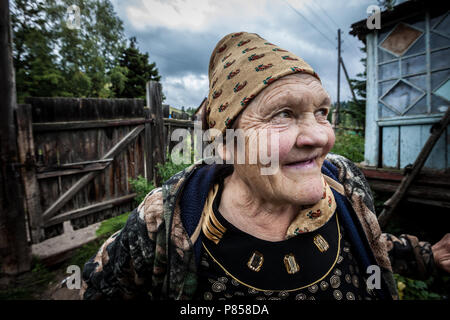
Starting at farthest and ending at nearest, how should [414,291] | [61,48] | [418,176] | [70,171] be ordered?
[61,48] < [418,176] < [70,171] < [414,291]

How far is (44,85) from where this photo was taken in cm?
531

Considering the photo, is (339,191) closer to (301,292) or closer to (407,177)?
(301,292)

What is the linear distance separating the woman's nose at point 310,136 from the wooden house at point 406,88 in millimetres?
3630

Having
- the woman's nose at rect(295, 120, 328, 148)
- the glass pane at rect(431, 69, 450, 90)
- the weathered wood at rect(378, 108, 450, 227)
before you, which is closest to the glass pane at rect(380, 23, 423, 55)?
the glass pane at rect(431, 69, 450, 90)

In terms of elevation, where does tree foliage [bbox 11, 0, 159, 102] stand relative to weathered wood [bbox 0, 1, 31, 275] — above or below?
above

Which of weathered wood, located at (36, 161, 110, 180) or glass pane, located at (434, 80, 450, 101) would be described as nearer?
weathered wood, located at (36, 161, 110, 180)

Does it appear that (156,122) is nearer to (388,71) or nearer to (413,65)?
(388,71)

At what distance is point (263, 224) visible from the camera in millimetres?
1106

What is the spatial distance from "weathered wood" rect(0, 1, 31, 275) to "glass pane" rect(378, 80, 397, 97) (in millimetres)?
6236

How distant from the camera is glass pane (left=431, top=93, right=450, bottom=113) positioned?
3570mm

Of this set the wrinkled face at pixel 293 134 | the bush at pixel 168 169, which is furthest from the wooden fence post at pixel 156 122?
the wrinkled face at pixel 293 134

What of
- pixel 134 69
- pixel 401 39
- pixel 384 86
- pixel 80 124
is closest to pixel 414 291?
pixel 384 86

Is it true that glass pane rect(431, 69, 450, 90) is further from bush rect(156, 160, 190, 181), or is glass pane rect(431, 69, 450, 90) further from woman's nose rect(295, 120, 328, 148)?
bush rect(156, 160, 190, 181)

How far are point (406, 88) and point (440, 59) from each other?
601mm
